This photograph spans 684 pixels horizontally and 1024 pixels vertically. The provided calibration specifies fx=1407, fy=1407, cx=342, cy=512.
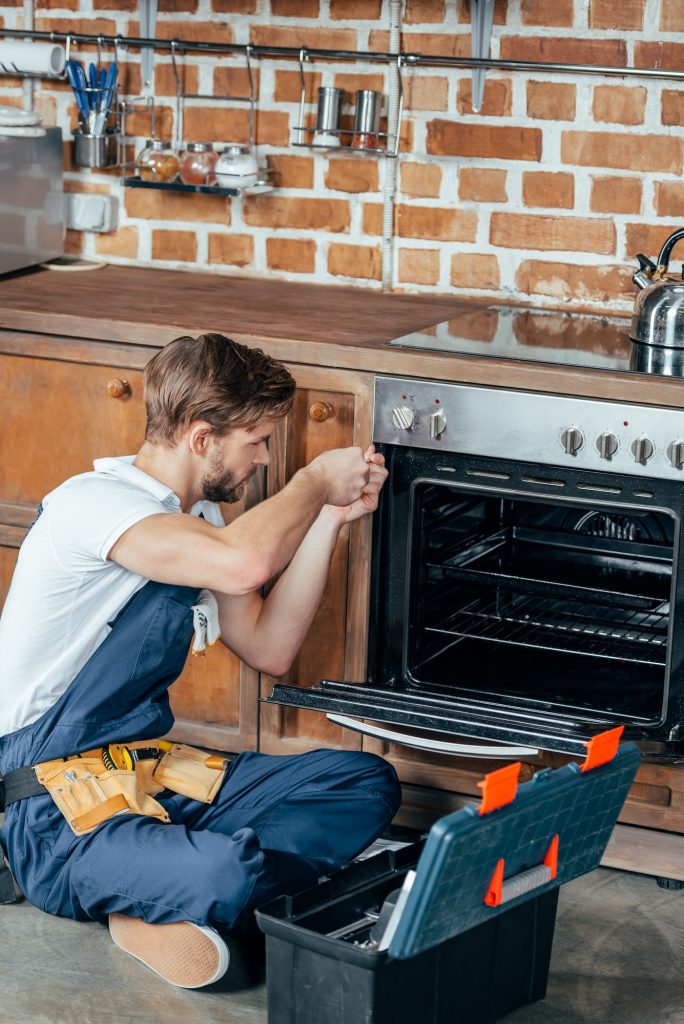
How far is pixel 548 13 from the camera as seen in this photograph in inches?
122

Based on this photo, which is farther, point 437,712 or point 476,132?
point 476,132

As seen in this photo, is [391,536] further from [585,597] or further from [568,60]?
[568,60]

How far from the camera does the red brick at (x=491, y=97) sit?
3.18 m

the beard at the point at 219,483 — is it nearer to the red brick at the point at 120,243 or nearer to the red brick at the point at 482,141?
the red brick at the point at 482,141

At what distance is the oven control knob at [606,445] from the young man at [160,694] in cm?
43

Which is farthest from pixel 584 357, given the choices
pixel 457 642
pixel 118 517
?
pixel 118 517

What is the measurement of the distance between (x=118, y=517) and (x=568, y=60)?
5.07ft

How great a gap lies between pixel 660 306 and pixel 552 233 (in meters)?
0.58

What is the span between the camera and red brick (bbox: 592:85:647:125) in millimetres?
3074

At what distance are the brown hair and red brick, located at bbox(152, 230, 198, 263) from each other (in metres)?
1.12

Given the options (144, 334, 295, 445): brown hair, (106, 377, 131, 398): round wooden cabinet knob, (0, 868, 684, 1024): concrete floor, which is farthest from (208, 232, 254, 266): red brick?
(0, 868, 684, 1024): concrete floor

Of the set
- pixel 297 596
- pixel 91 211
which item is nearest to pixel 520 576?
pixel 297 596

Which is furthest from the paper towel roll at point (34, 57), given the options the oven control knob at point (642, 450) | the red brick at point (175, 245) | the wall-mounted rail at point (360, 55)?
the oven control knob at point (642, 450)

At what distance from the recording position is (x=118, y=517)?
7.64 feet
